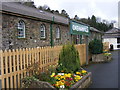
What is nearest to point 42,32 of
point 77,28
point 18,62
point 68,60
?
point 77,28

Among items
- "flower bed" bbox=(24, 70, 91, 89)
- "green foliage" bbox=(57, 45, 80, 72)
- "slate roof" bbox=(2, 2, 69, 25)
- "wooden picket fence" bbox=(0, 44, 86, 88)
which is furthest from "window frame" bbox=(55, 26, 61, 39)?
"flower bed" bbox=(24, 70, 91, 89)

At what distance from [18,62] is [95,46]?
991 centimetres

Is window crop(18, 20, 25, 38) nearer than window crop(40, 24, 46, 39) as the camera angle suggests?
Yes

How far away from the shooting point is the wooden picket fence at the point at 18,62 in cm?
428

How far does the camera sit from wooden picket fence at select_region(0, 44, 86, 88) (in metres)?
4.28

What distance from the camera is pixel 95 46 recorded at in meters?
13.4

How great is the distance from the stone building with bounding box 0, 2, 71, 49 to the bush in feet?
11.3

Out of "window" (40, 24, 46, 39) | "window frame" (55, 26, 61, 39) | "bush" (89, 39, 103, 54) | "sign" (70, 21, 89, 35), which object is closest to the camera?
"sign" (70, 21, 89, 35)

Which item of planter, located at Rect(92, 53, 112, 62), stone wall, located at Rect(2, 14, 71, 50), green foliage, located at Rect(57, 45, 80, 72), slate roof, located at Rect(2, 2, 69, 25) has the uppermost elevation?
slate roof, located at Rect(2, 2, 69, 25)

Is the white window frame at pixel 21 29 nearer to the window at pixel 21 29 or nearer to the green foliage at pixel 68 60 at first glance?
the window at pixel 21 29

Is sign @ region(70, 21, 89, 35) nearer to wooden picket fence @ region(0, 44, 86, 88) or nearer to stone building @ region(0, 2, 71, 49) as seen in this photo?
stone building @ region(0, 2, 71, 49)

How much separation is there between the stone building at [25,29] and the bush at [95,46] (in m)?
3.43

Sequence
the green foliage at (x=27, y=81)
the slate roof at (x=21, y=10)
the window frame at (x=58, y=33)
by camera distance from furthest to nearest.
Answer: the window frame at (x=58, y=33) → the slate roof at (x=21, y=10) → the green foliage at (x=27, y=81)

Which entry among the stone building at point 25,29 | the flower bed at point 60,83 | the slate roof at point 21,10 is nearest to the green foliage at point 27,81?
the flower bed at point 60,83
